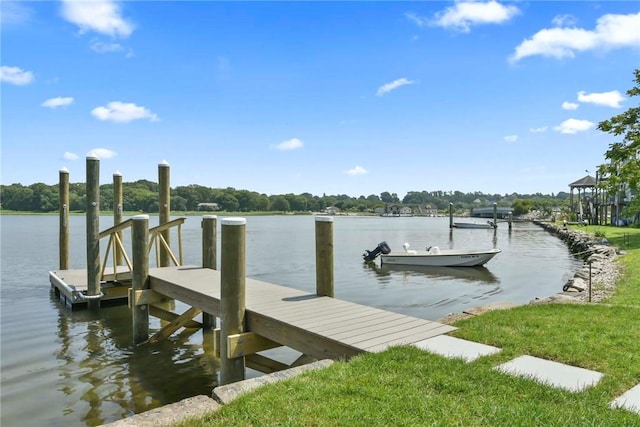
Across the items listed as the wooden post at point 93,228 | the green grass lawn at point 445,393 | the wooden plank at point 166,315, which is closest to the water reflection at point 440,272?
the wooden plank at point 166,315

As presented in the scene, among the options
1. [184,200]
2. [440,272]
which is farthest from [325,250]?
[184,200]

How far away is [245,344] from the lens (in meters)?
5.87

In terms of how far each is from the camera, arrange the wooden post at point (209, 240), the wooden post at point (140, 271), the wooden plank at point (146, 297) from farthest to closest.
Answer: the wooden post at point (209, 240), the wooden plank at point (146, 297), the wooden post at point (140, 271)

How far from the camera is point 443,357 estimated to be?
4344mm

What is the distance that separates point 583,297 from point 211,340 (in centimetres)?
845

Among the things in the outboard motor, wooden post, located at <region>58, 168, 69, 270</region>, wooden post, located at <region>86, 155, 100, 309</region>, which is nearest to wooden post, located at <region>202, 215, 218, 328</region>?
wooden post, located at <region>86, 155, 100, 309</region>

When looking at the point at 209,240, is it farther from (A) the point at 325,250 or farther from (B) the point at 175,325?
(A) the point at 325,250

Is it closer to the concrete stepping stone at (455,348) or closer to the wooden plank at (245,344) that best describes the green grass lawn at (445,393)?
the concrete stepping stone at (455,348)

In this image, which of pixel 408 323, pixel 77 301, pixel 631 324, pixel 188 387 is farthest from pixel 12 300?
pixel 631 324

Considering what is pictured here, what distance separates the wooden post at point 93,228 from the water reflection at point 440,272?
12927 millimetres

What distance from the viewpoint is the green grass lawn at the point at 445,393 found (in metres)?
3.21

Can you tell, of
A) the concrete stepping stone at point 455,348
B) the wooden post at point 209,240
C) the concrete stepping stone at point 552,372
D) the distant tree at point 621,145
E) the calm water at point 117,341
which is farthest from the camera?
the distant tree at point 621,145

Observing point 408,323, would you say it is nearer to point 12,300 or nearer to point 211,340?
point 211,340

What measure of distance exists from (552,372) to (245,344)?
357 cm
